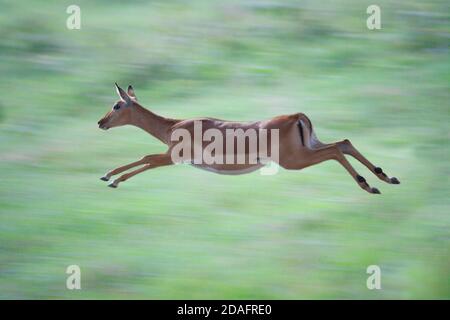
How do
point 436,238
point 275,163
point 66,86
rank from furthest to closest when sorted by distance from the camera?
point 66,86
point 436,238
point 275,163

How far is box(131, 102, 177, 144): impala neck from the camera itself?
30.3 ft

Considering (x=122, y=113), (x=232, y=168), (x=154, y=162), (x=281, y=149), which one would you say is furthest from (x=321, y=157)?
(x=122, y=113)

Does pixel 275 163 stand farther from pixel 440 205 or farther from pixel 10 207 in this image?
pixel 10 207

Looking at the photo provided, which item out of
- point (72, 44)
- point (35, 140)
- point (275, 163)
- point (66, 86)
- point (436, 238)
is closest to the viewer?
point (275, 163)

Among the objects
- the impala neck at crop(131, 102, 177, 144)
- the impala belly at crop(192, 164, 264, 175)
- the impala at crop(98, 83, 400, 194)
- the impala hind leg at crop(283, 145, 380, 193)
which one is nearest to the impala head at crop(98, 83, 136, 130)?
the impala neck at crop(131, 102, 177, 144)

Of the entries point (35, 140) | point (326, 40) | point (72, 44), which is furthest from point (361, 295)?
point (72, 44)

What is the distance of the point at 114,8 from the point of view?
47.0 feet

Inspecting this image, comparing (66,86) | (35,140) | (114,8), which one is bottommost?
(35,140)

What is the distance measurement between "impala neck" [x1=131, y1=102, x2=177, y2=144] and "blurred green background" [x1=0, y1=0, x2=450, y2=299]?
103cm

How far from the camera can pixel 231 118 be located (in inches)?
458

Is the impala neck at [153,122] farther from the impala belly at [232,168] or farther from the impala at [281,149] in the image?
the impala belly at [232,168]

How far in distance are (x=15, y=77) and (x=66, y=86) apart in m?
0.74

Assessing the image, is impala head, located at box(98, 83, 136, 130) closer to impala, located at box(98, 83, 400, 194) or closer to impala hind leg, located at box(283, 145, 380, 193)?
impala, located at box(98, 83, 400, 194)

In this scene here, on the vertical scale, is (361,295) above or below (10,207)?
below
